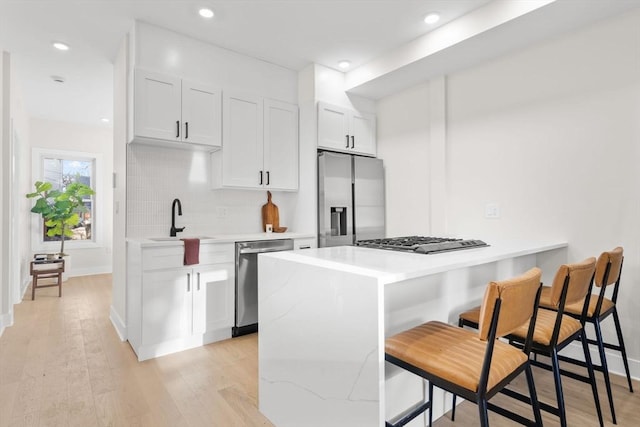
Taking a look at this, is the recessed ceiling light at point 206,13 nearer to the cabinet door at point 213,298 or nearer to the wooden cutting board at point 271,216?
the wooden cutting board at point 271,216

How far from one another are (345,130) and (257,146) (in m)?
1.01

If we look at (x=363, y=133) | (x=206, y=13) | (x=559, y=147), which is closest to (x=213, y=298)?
(x=206, y=13)

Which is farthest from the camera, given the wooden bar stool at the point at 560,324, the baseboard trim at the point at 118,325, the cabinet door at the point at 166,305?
the baseboard trim at the point at 118,325

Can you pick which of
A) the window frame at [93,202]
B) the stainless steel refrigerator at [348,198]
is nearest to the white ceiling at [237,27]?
the stainless steel refrigerator at [348,198]

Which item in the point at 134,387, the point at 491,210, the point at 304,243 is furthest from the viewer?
the point at 304,243

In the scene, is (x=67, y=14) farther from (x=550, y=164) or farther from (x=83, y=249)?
(x=83, y=249)

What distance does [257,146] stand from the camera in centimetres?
357

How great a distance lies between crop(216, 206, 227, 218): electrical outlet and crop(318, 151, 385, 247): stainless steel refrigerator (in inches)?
38.7

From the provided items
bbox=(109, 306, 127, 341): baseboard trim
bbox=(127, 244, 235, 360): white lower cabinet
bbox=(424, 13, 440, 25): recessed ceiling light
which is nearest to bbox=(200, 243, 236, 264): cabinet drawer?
bbox=(127, 244, 235, 360): white lower cabinet

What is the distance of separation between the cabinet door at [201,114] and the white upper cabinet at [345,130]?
1046mm

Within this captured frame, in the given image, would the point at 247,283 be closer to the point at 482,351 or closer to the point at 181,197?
the point at 181,197

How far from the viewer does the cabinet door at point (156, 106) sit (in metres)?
2.88

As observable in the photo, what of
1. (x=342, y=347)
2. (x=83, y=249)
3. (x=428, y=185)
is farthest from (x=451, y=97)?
(x=83, y=249)

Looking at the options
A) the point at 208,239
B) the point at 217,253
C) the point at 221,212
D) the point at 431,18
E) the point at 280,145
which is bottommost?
the point at 217,253
